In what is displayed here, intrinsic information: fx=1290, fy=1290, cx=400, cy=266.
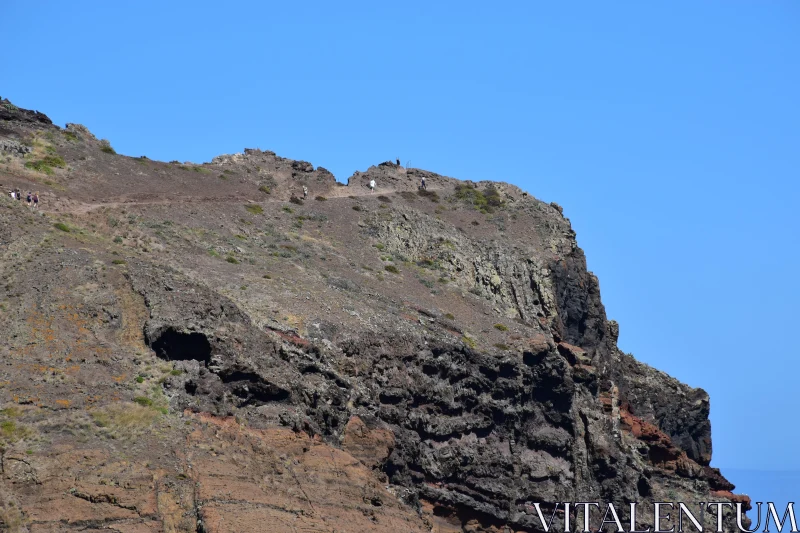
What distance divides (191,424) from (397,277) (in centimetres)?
3729

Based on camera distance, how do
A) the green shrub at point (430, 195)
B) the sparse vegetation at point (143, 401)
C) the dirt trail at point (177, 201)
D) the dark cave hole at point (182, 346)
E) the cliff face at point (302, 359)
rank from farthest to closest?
the green shrub at point (430, 195) < the dirt trail at point (177, 201) < the dark cave hole at point (182, 346) < the sparse vegetation at point (143, 401) < the cliff face at point (302, 359)

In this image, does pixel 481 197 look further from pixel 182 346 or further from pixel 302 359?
pixel 182 346

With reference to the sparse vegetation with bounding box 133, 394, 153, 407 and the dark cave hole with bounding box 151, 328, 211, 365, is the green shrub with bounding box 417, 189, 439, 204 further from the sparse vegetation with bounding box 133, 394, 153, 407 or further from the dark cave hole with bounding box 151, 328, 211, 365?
the sparse vegetation with bounding box 133, 394, 153, 407

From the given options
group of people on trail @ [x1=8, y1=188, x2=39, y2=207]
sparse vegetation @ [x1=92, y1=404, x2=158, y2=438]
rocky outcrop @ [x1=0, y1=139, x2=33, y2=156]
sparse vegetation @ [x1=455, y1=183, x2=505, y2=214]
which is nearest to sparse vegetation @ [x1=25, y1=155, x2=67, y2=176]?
rocky outcrop @ [x1=0, y1=139, x2=33, y2=156]

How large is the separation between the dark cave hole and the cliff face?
8 centimetres

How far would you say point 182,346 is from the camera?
60.0 m

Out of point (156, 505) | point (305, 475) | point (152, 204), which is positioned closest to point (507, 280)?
point (152, 204)

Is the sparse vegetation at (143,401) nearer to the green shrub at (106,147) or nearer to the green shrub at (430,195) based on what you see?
the green shrub at (106,147)

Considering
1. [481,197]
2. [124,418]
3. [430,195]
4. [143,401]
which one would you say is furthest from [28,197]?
[481,197]

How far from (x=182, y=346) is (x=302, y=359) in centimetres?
734

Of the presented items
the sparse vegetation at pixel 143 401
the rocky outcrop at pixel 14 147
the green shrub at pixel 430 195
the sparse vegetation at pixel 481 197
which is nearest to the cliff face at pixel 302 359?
the sparse vegetation at pixel 143 401

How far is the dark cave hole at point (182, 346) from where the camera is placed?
195 ft

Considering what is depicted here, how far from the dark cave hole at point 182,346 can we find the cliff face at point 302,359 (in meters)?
0.08

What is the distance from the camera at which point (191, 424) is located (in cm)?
5419
